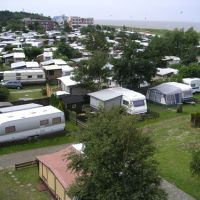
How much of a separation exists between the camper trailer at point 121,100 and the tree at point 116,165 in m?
15.8

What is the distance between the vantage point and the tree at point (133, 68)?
32.8 meters

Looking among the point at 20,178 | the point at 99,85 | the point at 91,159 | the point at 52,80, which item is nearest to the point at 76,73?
the point at 99,85

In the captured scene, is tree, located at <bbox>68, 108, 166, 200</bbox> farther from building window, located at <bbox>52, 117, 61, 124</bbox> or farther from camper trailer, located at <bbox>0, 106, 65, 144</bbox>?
building window, located at <bbox>52, 117, 61, 124</bbox>

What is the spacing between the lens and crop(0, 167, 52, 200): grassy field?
15625 millimetres

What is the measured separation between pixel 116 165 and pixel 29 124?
12144mm

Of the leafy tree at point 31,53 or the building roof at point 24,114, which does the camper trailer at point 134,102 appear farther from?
the leafy tree at point 31,53

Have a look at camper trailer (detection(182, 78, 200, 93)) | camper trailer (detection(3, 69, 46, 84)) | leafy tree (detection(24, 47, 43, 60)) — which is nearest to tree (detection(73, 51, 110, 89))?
camper trailer (detection(182, 78, 200, 93))

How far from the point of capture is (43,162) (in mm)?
16438

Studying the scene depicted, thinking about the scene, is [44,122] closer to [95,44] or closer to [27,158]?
[27,158]

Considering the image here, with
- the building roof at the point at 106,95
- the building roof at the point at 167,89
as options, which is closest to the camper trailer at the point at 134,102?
the building roof at the point at 106,95

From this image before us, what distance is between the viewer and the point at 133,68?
32.9 meters

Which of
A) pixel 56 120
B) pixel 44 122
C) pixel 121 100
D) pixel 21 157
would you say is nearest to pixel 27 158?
pixel 21 157

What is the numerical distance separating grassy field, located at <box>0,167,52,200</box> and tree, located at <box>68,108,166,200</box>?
4.62 metres

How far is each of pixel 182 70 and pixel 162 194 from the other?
3069 centimetres
